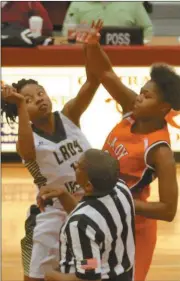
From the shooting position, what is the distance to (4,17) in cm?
709

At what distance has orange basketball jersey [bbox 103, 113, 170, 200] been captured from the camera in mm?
2994

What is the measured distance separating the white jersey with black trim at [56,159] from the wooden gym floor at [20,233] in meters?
1.14

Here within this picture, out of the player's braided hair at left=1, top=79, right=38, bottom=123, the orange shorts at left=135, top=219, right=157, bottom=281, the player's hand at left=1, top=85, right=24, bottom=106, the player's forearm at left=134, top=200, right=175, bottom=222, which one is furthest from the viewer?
the player's braided hair at left=1, top=79, right=38, bottom=123

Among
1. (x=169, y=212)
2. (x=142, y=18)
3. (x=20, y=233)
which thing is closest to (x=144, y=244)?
(x=169, y=212)

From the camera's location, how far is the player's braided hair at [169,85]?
9.87 ft

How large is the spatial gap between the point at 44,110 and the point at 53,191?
2.30 ft

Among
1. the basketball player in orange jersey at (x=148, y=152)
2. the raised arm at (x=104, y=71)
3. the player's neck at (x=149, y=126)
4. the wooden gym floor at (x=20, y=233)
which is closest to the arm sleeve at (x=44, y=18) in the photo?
the wooden gym floor at (x=20, y=233)

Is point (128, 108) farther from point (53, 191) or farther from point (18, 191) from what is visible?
point (18, 191)

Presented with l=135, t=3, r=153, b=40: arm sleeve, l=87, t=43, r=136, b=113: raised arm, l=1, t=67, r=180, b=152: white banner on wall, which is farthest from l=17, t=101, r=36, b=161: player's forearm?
l=135, t=3, r=153, b=40: arm sleeve

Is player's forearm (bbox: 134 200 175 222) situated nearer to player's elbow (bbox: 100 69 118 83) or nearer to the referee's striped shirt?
the referee's striped shirt

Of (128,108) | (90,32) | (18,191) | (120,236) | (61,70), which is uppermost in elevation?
(90,32)

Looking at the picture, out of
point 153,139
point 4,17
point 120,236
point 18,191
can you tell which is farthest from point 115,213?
point 4,17

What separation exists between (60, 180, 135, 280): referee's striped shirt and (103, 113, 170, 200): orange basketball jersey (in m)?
0.39

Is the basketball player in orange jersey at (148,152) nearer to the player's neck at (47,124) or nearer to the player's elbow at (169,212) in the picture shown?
the player's elbow at (169,212)
